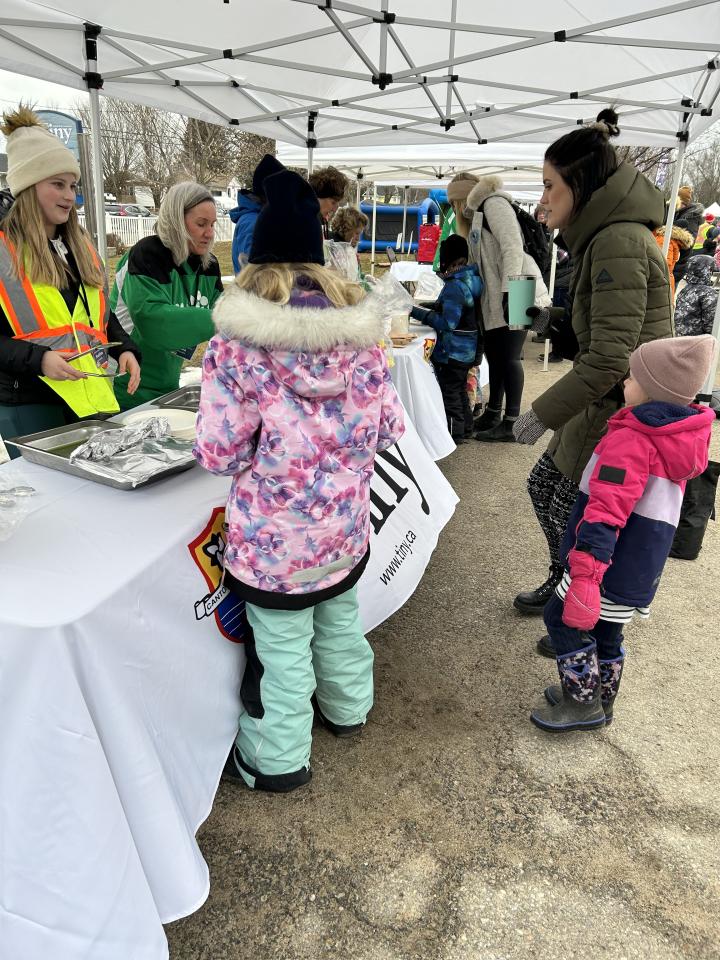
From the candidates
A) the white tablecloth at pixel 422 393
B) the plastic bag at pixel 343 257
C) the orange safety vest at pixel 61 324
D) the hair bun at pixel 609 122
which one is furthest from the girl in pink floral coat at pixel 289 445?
the plastic bag at pixel 343 257

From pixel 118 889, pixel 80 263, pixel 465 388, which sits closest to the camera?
pixel 118 889

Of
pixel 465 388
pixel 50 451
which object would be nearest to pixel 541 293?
pixel 465 388

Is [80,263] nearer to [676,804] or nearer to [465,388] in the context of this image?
[676,804]

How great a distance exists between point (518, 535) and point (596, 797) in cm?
191

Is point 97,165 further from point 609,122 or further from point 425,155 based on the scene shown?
point 425,155

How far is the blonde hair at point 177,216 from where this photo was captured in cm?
257

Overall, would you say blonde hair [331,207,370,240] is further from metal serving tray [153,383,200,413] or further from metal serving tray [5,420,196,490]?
metal serving tray [5,420,196,490]

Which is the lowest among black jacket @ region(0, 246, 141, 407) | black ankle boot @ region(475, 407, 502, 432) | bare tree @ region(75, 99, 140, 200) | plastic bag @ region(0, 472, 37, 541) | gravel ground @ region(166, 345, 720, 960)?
gravel ground @ region(166, 345, 720, 960)

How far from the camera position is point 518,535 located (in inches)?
146

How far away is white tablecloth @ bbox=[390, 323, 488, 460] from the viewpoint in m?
3.81

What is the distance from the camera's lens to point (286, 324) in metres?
1.41

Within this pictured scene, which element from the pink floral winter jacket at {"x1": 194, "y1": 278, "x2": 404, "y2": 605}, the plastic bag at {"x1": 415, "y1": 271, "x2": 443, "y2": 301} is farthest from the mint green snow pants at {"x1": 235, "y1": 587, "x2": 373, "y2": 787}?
the plastic bag at {"x1": 415, "y1": 271, "x2": 443, "y2": 301}

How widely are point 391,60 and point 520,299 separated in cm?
409

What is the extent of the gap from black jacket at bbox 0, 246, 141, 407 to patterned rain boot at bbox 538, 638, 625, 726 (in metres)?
2.03
